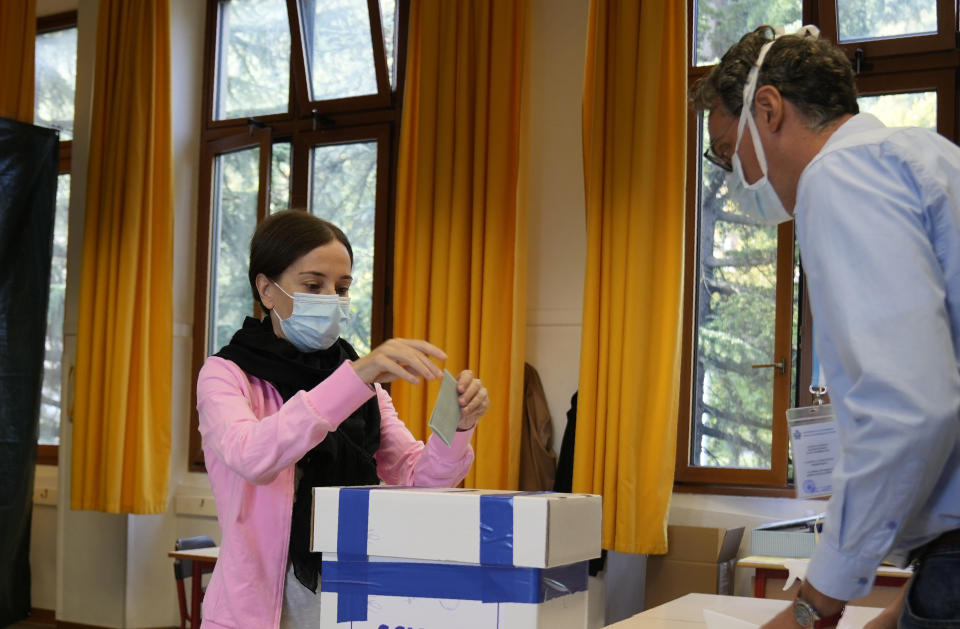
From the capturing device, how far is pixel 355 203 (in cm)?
563

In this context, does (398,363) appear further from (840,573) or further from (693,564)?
(693,564)

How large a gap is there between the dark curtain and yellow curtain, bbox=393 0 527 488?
227 centimetres

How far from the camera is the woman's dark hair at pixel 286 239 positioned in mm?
1918

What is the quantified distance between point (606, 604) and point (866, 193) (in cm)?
360

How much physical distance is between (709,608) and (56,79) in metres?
5.95

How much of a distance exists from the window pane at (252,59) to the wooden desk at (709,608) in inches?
170

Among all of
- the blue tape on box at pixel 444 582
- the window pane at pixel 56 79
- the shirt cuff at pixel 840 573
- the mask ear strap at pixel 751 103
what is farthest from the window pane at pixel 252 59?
the shirt cuff at pixel 840 573

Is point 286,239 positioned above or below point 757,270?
below

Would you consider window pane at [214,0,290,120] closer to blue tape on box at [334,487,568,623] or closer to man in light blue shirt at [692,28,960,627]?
blue tape on box at [334,487,568,623]

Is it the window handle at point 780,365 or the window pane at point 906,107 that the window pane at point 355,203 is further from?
the window pane at point 906,107

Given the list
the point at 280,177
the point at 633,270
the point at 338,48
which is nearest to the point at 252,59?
the point at 338,48

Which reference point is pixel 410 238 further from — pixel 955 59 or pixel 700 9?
pixel 955 59

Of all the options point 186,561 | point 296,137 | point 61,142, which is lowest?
point 186,561

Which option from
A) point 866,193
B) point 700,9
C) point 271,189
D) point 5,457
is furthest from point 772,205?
point 5,457
